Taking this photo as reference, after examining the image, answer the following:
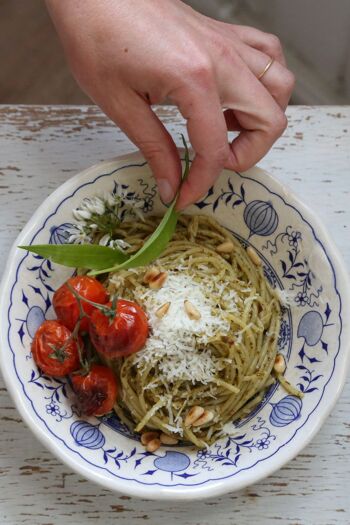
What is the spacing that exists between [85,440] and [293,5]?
161cm

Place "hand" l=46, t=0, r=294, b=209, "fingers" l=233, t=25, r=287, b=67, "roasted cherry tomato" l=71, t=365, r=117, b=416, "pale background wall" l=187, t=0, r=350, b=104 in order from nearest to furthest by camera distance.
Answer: "hand" l=46, t=0, r=294, b=209, "roasted cherry tomato" l=71, t=365, r=117, b=416, "fingers" l=233, t=25, r=287, b=67, "pale background wall" l=187, t=0, r=350, b=104

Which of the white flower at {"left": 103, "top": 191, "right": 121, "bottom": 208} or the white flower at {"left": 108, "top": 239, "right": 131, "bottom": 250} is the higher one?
the white flower at {"left": 103, "top": 191, "right": 121, "bottom": 208}

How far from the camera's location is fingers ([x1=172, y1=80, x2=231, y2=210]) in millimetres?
1247

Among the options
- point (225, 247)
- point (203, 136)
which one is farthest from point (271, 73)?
point (225, 247)

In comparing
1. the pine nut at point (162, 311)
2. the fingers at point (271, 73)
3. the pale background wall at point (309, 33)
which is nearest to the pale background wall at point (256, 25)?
the pale background wall at point (309, 33)

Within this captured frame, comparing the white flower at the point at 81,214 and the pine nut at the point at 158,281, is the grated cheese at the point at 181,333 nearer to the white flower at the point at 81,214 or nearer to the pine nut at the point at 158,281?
the pine nut at the point at 158,281

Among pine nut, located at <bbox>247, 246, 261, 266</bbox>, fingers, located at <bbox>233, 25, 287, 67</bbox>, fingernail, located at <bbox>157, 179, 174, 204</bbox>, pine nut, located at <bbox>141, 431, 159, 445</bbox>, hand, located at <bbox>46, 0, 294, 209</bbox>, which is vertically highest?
fingers, located at <bbox>233, 25, 287, 67</bbox>

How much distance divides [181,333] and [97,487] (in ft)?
1.28

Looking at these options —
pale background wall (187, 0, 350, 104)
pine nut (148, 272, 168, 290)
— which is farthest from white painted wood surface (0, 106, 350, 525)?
pale background wall (187, 0, 350, 104)

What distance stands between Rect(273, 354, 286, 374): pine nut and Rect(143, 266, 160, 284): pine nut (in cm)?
30

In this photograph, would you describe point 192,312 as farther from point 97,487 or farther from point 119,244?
point 97,487

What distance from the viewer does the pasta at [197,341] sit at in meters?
1.35

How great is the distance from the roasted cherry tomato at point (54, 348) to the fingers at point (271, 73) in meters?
0.61

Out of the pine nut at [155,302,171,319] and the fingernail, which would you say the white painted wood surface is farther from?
the pine nut at [155,302,171,319]
